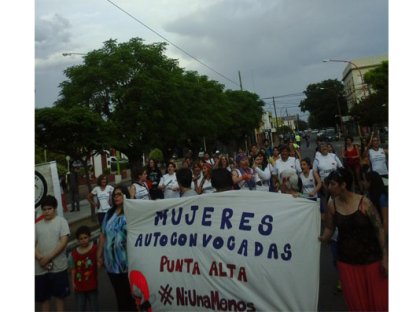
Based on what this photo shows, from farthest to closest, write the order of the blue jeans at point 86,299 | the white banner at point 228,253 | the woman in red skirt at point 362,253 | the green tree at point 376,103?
the green tree at point 376,103 < the blue jeans at point 86,299 < the white banner at point 228,253 < the woman in red skirt at point 362,253

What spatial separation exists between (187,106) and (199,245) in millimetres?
20804

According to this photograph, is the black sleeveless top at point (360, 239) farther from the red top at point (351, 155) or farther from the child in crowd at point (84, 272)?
the red top at point (351, 155)

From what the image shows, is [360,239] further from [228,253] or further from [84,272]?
[84,272]

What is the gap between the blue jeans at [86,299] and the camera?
502 cm

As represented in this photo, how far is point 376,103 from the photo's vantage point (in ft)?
129

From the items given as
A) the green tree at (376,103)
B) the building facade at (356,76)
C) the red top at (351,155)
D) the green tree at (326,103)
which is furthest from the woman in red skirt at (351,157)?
the green tree at (326,103)

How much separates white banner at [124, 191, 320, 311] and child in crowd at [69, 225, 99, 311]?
0.46 m

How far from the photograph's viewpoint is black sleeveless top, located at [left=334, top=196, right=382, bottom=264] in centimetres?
391

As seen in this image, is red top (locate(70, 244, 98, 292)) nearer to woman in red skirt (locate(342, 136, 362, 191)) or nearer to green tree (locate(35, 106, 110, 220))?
woman in red skirt (locate(342, 136, 362, 191))

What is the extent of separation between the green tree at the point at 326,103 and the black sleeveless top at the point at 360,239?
3294 inches

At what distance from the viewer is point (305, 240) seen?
13.9ft

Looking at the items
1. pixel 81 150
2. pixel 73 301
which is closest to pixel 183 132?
pixel 81 150

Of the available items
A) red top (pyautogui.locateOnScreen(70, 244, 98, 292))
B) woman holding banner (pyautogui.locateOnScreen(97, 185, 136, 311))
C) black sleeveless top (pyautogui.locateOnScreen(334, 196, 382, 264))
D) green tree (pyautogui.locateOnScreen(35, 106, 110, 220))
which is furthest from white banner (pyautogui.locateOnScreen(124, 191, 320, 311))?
green tree (pyautogui.locateOnScreen(35, 106, 110, 220))

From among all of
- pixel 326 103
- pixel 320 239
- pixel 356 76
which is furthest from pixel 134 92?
pixel 326 103
